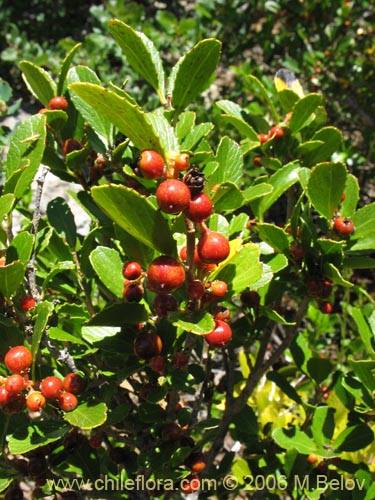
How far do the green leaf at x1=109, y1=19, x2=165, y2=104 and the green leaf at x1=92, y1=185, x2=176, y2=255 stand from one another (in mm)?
319

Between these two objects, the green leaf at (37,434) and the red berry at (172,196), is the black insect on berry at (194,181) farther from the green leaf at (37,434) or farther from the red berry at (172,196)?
the green leaf at (37,434)

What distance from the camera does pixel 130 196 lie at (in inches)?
26.9

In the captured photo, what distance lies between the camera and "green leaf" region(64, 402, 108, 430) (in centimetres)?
90

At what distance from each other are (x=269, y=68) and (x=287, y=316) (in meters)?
1.80

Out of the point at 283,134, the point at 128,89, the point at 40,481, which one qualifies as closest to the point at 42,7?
the point at 128,89

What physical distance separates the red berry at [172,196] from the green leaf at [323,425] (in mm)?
880

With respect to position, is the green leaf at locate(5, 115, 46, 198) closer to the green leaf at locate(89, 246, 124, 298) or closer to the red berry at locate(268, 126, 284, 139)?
the green leaf at locate(89, 246, 124, 298)

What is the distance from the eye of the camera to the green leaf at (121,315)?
925 millimetres

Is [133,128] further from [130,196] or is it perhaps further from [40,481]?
[40,481]

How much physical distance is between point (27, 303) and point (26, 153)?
282 mm

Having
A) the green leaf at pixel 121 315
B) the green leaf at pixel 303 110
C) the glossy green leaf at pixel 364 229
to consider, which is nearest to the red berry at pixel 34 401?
the green leaf at pixel 121 315

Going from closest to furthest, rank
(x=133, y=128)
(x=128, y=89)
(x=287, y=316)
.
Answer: (x=133, y=128), (x=287, y=316), (x=128, y=89)

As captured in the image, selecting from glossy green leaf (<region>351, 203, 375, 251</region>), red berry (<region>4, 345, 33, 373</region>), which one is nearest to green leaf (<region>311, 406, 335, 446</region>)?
glossy green leaf (<region>351, 203, 375, 251</region>)

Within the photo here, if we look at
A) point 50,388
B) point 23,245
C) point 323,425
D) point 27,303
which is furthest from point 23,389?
point 323,425
